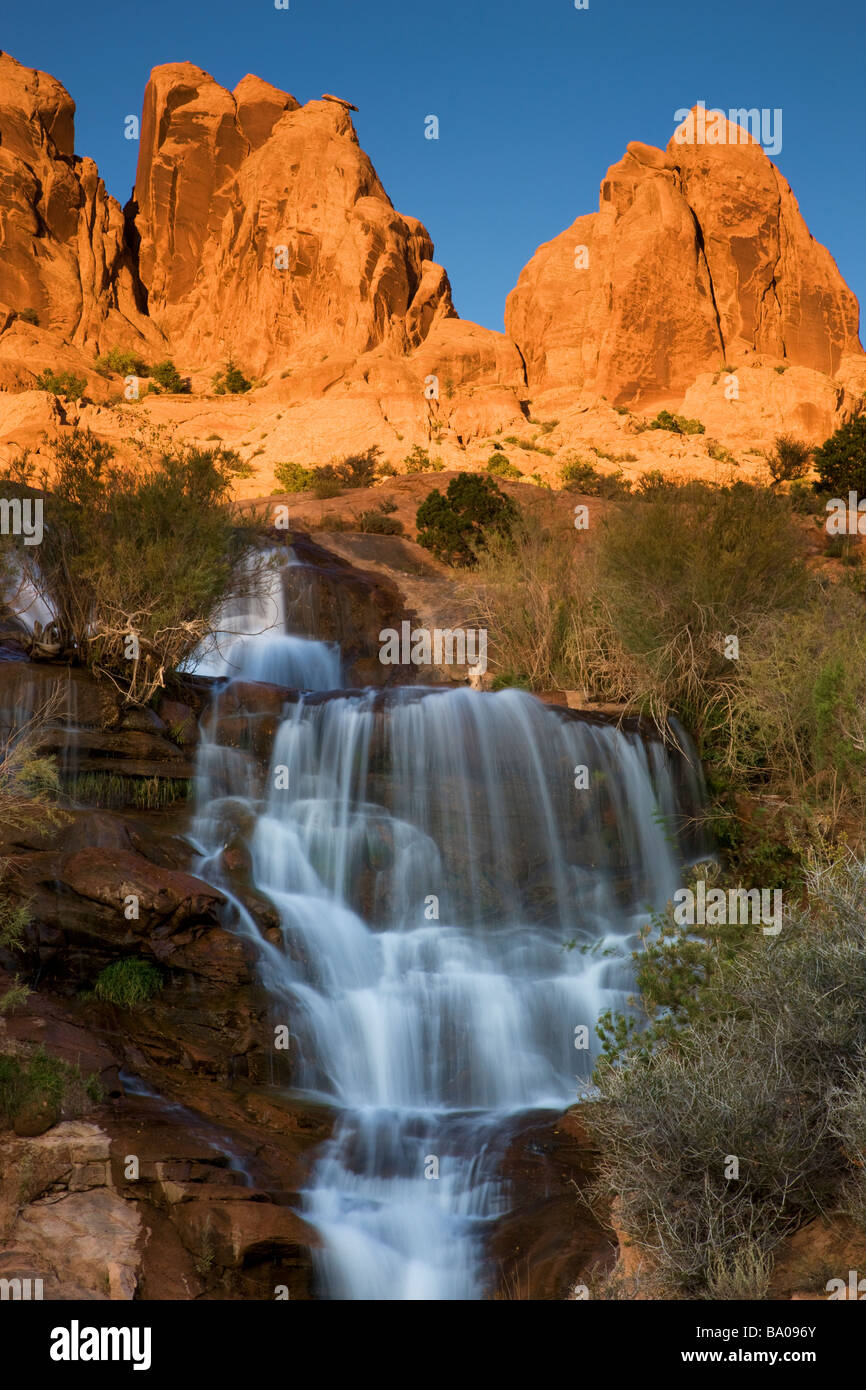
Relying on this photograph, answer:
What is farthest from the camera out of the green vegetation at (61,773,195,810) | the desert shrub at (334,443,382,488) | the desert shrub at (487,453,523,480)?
the desert shrub at (487,453,523,480)

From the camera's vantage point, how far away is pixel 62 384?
153ft

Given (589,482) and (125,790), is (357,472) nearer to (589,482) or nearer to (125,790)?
(589,482)

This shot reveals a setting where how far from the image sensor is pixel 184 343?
194 feet

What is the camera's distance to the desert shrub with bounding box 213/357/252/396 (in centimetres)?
5306

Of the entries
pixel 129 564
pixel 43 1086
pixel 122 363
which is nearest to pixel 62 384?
pixel 122 363

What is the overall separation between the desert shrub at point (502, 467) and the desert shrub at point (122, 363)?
2304 cm

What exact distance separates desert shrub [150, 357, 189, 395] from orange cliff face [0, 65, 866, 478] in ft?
2.52

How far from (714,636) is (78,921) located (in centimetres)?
926

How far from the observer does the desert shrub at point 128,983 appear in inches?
357

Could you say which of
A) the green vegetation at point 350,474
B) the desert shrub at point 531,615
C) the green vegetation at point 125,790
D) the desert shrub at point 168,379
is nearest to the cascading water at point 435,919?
the green vegetation at point 125,790

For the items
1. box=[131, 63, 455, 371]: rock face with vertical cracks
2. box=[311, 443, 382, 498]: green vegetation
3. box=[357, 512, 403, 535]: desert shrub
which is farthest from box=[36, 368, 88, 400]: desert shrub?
box=[357, 512, 403, 535]: desert shrub

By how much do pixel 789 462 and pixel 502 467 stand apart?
36.8 feet

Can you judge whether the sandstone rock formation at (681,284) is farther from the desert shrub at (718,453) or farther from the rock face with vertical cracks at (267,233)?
the rock face with vertical cracks at (267,233)

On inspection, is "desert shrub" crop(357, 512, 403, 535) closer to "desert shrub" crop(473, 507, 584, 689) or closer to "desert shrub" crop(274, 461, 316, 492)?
"desert shrub" crop(274, 461, 316, 492)
